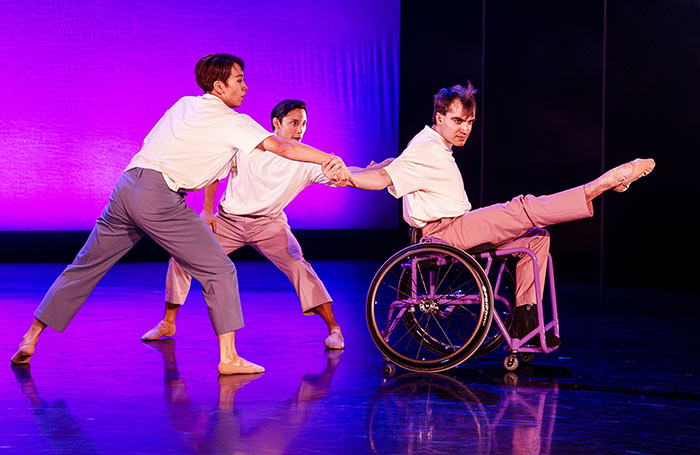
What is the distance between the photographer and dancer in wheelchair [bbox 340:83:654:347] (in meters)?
3.09

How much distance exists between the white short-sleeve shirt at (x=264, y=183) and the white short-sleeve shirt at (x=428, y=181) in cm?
64

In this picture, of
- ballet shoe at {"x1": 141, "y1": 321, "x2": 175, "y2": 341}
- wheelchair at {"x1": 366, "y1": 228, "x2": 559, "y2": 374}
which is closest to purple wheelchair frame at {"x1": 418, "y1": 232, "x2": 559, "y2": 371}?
wheelchair at {"x1": 366, "y1": 228, "x2": 559, "y2": 374}

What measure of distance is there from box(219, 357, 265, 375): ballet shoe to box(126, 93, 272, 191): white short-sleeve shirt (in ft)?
2.19

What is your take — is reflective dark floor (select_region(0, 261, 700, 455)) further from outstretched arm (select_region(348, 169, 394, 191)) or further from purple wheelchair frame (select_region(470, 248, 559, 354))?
outstretched arm (select_region(348, 169, 394, 191))

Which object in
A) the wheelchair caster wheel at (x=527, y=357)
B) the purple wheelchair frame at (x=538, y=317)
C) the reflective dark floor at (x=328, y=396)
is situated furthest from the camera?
the wheelchair caster wheel at (x=527, y=357)

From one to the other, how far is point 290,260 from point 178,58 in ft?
18.5

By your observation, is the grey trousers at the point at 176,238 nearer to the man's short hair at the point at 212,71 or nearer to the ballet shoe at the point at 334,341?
the man's short hair at the point at 212,71

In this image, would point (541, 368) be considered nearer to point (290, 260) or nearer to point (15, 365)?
point (290, 260)

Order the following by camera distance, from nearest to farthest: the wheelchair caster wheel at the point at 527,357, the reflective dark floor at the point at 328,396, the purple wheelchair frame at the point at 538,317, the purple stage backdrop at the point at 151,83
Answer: the reflective dark floor at the point at 328,396 → the purple wheelchair frame at the point at 538,317 → the wheelchair caster wheel at the point at 527,357 → the purple stage backdrop at the point at 151,83

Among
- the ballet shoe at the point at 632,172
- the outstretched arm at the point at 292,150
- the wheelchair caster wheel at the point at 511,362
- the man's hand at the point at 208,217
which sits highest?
the outstretched arm at the point at 292,150

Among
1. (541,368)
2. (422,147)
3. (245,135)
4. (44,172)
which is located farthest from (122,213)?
(44,172)

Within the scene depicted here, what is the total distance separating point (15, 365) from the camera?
3.21 m

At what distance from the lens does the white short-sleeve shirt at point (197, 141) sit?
9.91 ft

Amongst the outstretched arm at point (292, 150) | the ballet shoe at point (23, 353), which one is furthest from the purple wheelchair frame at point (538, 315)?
the ballet shoe at point (23, 353)
